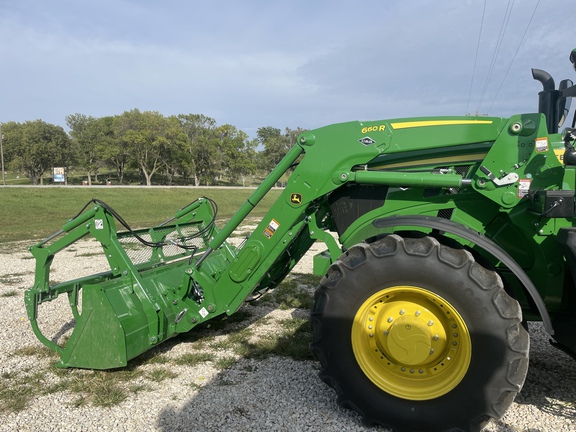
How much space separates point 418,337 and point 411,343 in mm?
74

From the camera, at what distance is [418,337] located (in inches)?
122

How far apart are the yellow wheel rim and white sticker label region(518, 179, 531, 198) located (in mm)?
1091

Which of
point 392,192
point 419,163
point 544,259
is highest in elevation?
point 419,163

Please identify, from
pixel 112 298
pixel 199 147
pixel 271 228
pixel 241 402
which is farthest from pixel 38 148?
pixel 241 402

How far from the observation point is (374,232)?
353 centimetres

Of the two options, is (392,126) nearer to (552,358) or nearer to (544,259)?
(544,259)

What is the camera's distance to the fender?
2.94 m

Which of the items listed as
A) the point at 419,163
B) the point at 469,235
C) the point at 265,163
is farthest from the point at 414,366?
the point at 265,163

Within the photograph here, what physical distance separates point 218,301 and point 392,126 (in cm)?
246

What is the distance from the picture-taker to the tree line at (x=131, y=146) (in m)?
53.2

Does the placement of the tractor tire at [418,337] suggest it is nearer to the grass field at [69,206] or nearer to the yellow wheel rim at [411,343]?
the yellow wheel rim at [411,343]

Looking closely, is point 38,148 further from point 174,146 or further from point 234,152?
point 234,152

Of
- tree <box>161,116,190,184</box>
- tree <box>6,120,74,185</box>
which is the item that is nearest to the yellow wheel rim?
tree <box>161,116,190,184</box>

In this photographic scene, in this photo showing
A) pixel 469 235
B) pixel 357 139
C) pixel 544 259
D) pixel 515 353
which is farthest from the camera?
pixel 357 139
